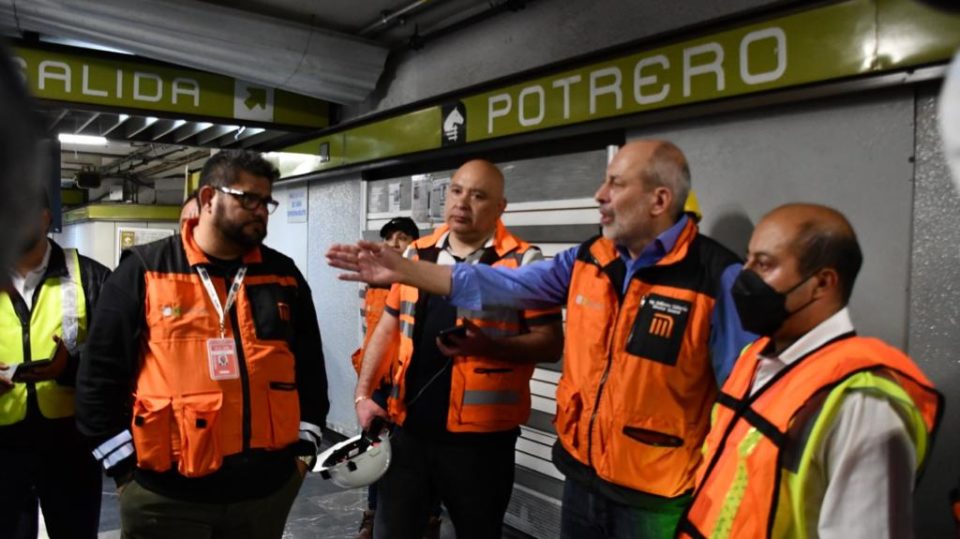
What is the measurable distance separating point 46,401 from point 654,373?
2.25 meters

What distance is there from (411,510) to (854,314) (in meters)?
1.78

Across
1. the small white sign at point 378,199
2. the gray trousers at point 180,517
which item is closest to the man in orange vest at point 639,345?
the gray trousers at point 180,517

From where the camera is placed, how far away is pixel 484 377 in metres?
2.53

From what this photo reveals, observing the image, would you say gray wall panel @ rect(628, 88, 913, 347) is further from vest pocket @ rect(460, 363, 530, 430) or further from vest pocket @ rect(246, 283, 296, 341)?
vest pocket @ rect(246, 283, 296, 341)

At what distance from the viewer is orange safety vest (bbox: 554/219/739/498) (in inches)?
74.3

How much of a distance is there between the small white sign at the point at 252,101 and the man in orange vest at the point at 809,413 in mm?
4481

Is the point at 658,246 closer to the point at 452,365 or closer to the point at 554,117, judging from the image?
the point at 452,365

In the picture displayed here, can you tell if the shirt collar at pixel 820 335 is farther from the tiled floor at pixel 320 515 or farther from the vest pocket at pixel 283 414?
the tiled floor at pixel 320 515

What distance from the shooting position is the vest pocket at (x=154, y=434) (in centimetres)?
198

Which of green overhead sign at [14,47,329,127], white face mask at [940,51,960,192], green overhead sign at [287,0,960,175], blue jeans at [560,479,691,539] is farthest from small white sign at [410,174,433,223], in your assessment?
white face mask at [940,51,960,192]

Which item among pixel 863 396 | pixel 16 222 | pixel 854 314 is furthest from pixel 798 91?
pixel 16 222

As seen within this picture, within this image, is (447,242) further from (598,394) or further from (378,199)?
(378,199)

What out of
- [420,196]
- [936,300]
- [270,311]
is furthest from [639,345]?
[420,196]

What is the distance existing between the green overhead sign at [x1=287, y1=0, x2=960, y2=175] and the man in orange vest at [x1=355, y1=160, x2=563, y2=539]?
0.91 metres
